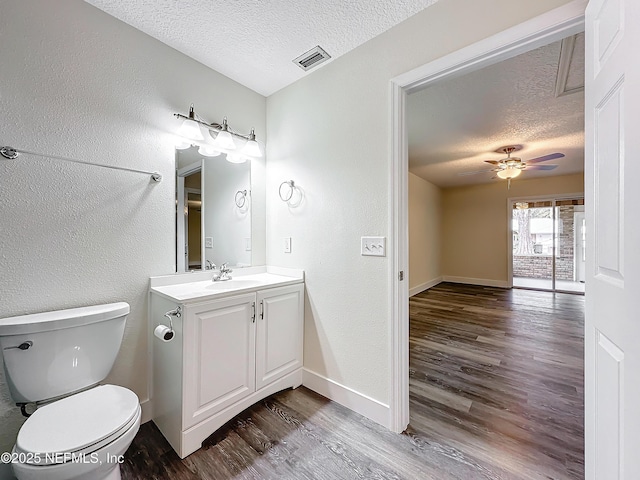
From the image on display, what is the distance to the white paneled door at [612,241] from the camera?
0.69 m

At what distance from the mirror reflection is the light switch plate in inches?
41.0

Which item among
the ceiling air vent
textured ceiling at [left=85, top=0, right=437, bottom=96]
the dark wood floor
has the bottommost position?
the dark wood floor

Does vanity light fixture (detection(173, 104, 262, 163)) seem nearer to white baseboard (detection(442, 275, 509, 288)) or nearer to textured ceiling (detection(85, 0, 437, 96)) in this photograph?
textured ceiling (detection(85, 0, 437, 96))

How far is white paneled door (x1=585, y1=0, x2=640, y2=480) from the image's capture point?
69cm

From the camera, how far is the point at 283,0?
1.45 metres

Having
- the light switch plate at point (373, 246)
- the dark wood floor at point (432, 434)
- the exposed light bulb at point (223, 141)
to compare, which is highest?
the exposed light bulb at point (223, 141)

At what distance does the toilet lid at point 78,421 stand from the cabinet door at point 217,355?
1.02ft

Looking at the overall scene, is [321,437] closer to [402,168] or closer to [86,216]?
[402,168]

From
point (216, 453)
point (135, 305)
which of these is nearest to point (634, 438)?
point (216, 453)

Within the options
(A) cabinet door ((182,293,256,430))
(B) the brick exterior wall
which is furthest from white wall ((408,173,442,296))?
(A) cabinet door ((182,293,256,430))

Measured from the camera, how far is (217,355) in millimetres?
1537

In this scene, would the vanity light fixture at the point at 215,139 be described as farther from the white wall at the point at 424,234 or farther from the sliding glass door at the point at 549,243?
the sliding glass door at the point at 549,243

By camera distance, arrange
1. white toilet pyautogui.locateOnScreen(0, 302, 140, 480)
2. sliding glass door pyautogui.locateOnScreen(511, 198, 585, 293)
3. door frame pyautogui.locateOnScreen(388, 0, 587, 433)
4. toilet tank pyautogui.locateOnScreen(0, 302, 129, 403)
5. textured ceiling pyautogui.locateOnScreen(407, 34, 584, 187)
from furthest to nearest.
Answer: sliding glass door pyautogui.locateOnScreen(511, 198, 585, 293) → textured ceiling pyautogui.locateOnScreen(407, 34, 584, 187) → door frame pyautogui.locateOnScreen(388, 0, 587, 433) → toilet tank pyautogui.locateOnScreen(0, 302, 129, 403) → white toilet pyautogui.locateOnScreen(0, 302, 140, 480)

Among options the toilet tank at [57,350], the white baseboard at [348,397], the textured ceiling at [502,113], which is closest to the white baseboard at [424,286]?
the textured ceiling at [502,113]
